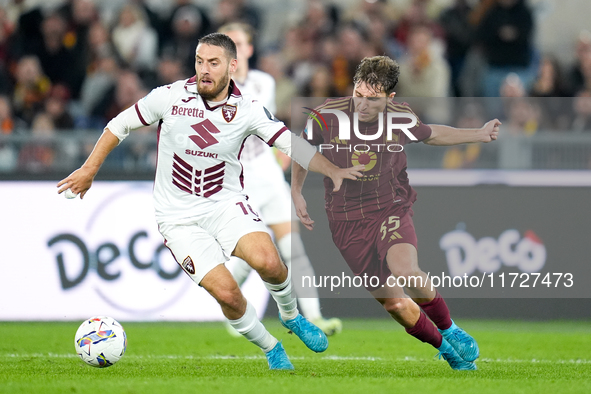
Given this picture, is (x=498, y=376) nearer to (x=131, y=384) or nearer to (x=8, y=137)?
(x=131, y=384)

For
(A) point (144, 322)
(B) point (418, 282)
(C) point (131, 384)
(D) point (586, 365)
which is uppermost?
(B) point (418, 282)

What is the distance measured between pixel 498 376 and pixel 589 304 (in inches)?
148

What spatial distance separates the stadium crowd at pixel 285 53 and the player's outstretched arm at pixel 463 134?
489 centimetres

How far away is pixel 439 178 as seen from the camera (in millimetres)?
9617

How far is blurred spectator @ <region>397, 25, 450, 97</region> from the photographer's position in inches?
446

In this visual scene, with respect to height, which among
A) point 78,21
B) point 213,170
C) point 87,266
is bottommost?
point 87,266

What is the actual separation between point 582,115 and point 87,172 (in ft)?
20.2

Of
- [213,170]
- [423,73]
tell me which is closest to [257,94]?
[213,170]

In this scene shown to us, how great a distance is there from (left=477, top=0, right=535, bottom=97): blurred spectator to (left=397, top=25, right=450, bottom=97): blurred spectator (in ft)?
2.79

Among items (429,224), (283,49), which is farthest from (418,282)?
(283,49)

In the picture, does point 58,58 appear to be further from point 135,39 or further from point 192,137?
point 192,137

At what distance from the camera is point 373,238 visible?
243 inches

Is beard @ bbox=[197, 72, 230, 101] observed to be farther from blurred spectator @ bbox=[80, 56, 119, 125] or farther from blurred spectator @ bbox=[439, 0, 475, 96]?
blurred spectator @ bbox=[439, 0, 475, 96]

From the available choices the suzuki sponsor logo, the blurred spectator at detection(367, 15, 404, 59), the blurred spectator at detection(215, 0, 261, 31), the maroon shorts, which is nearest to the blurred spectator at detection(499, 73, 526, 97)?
the blurred spectator at detection(367, 15, 404, 59)
